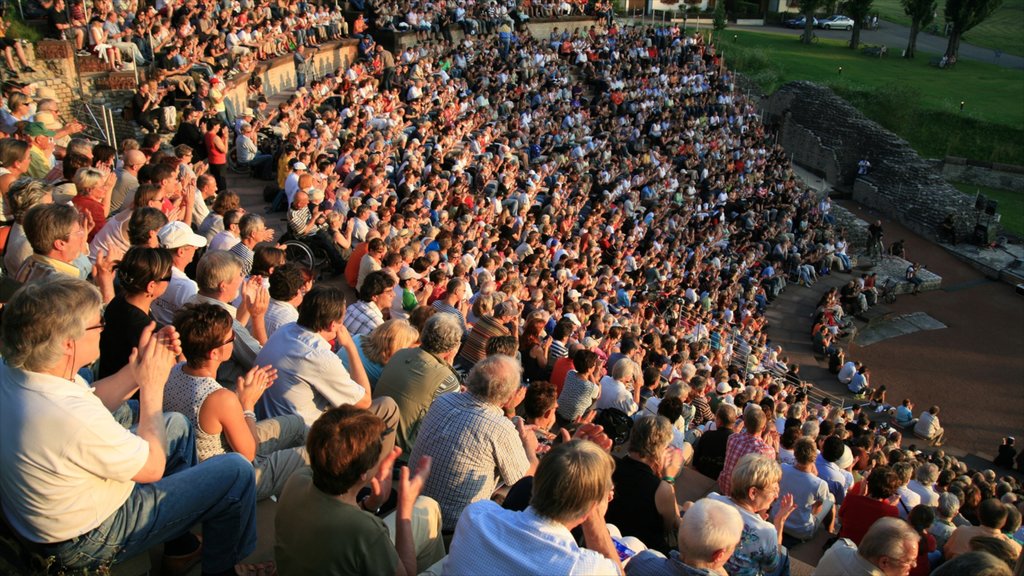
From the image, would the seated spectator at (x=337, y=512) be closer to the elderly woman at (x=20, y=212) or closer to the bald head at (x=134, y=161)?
the elderly woman at (x=20, y=212)

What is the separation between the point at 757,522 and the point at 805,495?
96.5 inches

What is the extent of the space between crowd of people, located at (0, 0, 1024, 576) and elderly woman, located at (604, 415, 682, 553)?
0.06ft

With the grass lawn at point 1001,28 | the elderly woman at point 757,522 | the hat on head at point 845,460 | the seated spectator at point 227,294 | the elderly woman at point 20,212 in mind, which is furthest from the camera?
the grass lawn at point 1001,28

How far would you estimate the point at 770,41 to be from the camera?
Result: 54.1 metres

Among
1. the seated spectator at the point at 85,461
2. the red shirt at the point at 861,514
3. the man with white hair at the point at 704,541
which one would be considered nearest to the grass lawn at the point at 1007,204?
the red shirt at the point at 861,514

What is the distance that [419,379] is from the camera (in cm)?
526

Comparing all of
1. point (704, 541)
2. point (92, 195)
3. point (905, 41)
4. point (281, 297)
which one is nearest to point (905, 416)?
point (281, 297)

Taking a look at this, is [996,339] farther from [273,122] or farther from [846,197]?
[273,122]

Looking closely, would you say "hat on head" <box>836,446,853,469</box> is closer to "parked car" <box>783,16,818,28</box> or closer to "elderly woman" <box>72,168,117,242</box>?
"elderly woman" <box>72,168,117,242</box>

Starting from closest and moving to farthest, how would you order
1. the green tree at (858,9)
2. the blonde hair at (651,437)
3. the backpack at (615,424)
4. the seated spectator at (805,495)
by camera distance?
the blonde hair at (651,437)
the backpack at (615,424)
the seated spectator at (805,495)
the green tree at (858,9)

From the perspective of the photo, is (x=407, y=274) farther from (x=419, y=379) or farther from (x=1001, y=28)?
(x=1001, y=28)

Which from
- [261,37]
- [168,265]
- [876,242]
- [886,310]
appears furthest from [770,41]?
[168,265]

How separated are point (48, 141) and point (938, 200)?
32631mm

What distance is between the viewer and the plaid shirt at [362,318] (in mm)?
6977
